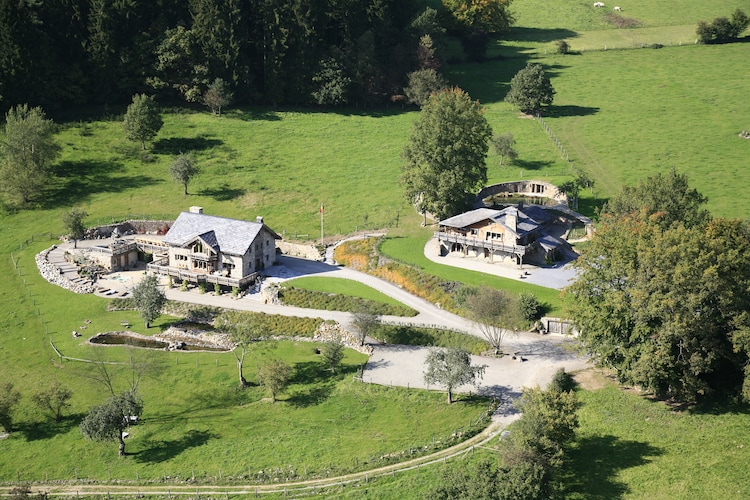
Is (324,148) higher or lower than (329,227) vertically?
higher

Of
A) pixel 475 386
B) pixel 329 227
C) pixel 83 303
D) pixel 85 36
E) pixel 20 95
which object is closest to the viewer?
pixel 475 386

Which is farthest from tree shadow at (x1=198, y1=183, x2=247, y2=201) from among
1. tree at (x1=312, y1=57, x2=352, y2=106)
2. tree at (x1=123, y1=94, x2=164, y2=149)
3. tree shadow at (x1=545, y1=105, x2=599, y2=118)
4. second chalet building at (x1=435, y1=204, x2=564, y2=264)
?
tree shadow at (x1=545, y1=105, x2=599, y2=118)

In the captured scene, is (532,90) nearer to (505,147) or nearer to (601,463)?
(505,147)

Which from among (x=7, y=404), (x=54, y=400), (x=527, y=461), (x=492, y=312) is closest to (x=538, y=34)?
(x=492, y=312)

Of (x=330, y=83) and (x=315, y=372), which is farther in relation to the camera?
(x=330, y=83)

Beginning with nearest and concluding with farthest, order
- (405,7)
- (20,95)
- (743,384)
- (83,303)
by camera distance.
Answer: (743,384) → (83,303) → (20,95) → (405,7)

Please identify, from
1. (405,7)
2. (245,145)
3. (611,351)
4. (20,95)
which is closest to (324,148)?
(245,145)

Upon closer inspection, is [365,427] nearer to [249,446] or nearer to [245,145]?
[249,446]
